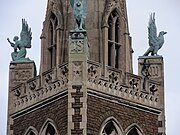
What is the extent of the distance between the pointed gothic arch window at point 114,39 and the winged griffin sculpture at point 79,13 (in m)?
2.17

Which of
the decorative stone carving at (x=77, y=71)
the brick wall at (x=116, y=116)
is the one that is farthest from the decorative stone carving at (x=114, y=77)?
the decorative stone carving at (x=77, y=71)

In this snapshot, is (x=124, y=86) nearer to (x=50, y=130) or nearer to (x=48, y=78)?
(x=48, y=78)

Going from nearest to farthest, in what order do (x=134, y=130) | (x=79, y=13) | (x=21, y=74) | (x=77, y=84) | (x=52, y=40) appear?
(x=77, y=84), (x=79, y=13), (x=134, y=130), (x=21, y=74), (x=52, y=40)

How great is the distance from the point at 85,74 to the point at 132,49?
203 inches

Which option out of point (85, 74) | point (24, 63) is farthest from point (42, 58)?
point (85, 74)

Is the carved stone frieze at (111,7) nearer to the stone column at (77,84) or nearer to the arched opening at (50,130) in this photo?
the stone column at (77,84)

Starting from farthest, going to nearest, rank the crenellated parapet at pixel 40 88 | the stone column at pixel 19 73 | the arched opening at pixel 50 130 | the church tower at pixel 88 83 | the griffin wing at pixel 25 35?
the griffin wing at pixel 25 35 → the stone column at pixel 19 73 → the crenellated parapet at pixel 40 88 → the arched opening at pixel 50 130 → the church tower at pixel 88 83

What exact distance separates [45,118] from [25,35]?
472 cm

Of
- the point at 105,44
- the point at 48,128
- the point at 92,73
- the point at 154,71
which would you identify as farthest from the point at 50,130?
the point at 154,71

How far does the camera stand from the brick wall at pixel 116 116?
47094 millimetres

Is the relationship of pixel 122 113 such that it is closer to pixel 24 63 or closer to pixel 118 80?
pixel 118 80

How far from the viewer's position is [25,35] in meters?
51.6

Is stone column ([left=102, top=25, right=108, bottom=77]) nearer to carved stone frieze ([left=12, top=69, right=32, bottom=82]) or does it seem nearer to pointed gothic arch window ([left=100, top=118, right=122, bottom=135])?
pointed gothic arch window ([left=100, top=118, right=122, bottom=135])

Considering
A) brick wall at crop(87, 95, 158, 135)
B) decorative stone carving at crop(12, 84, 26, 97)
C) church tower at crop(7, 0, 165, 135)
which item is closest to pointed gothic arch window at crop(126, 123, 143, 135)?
church tower at crop(7, 0, 165, 135)
